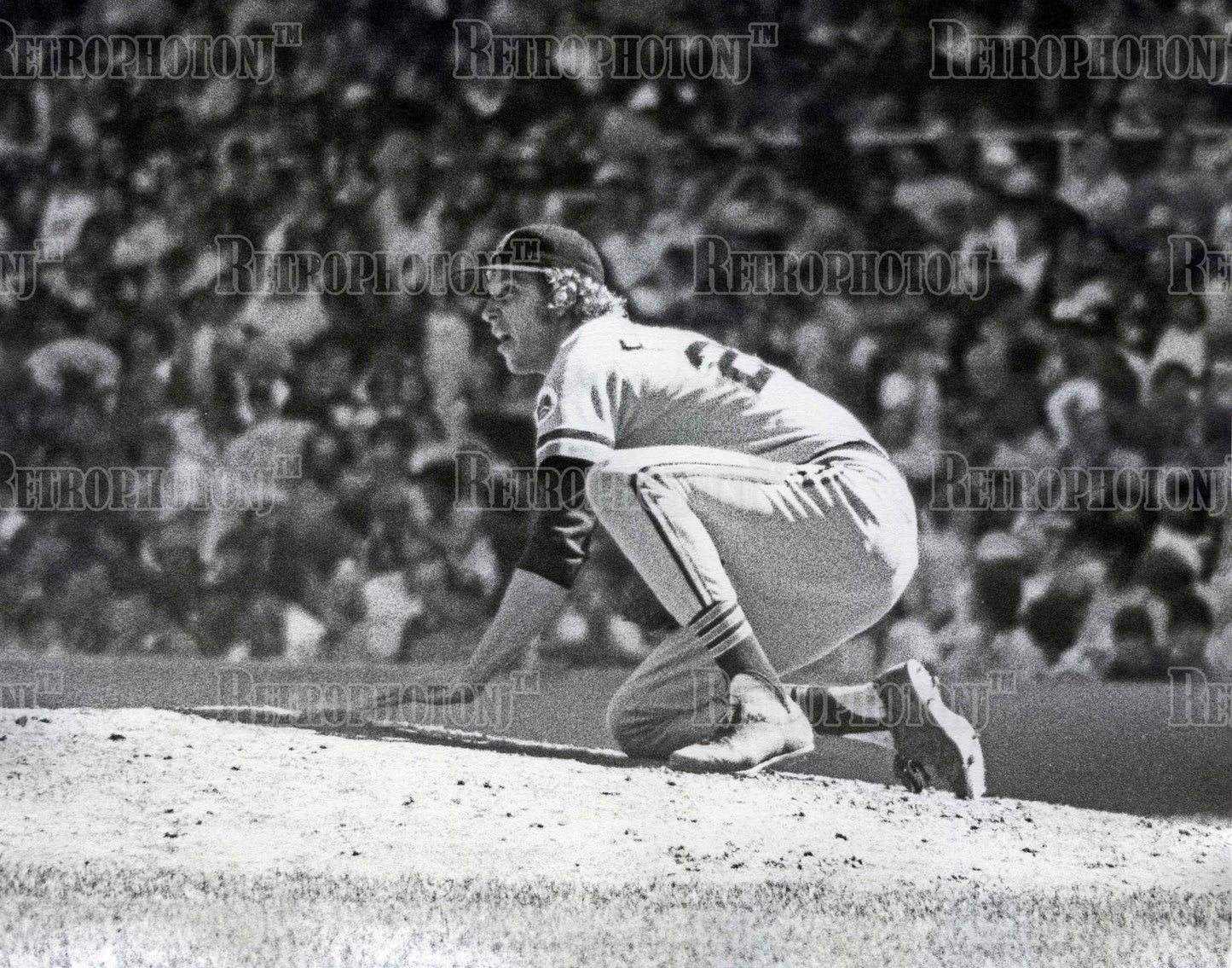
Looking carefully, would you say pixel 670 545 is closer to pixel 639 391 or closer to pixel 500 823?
pixel 639 391

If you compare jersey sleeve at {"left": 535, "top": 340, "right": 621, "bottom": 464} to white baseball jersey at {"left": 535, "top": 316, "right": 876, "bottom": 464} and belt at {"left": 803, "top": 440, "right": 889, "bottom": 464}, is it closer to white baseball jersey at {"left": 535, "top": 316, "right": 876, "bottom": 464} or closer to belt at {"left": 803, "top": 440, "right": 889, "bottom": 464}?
white baseball jersey at {"left": 535, "top": 316, "right": 876, "bottom": 464}

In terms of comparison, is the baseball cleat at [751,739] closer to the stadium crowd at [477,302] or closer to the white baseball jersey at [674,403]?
the stadium crowd at [477,302]

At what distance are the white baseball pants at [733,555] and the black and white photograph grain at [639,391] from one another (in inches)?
0.6

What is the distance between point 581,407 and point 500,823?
64.7 inches

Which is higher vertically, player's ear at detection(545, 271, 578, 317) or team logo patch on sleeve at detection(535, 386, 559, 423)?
player's ear at detection(545, 271, 578, 317)

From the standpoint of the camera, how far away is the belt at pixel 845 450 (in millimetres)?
5754

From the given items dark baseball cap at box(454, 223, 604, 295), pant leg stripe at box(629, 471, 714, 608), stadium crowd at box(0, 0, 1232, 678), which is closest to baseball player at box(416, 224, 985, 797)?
pant leg stripe at box(629, 471, 714, 608)

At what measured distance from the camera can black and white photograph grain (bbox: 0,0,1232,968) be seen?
5.71 m

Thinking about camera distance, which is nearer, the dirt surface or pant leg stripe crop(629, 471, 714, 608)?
the dirt surface

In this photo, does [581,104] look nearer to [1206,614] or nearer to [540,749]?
[540,749]

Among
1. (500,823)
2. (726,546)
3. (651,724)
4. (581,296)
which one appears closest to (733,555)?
(726,546)

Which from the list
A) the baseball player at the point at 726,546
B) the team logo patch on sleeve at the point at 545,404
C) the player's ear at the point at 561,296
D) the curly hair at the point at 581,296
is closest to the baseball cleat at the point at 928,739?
the baseball player at the point at 726,546

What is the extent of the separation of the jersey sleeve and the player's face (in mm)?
92

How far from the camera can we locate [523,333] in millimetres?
5879
